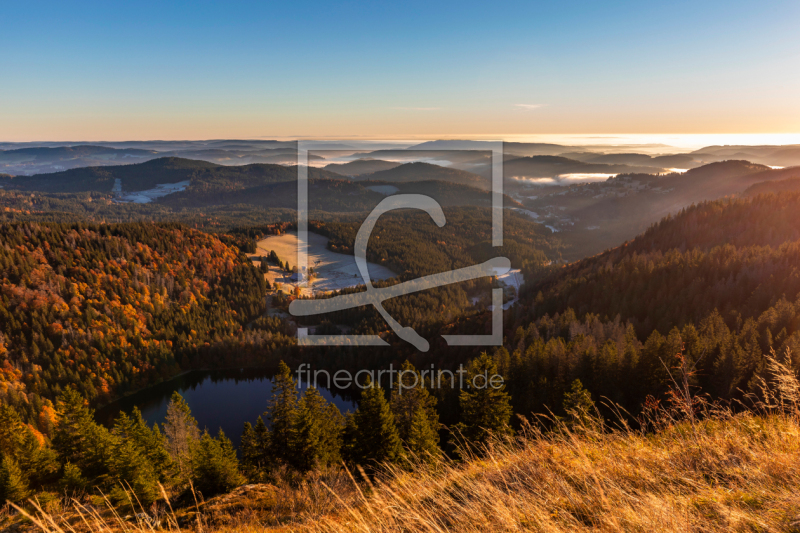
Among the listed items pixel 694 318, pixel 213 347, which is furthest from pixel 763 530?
pixel 213 347

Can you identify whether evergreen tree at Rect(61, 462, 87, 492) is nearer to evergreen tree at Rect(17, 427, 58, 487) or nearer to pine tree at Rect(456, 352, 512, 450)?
evergreen tree at Rect(17, 427, 58, 487)

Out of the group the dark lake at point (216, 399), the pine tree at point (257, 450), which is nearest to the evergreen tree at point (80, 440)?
the pine tree at point (257, 450)

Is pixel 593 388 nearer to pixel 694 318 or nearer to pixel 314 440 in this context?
pixel 314 440

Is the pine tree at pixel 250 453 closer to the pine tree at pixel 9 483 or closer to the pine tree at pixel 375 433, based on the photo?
the pine tree at pixel 375 433

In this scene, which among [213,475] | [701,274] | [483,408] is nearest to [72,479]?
[213,475]

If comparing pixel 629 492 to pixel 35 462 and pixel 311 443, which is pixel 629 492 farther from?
pixel 35 462

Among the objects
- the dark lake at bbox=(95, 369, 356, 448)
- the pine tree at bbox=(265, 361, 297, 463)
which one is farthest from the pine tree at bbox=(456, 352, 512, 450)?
the dark lake at bbox=(95, 369, 356, 448)
